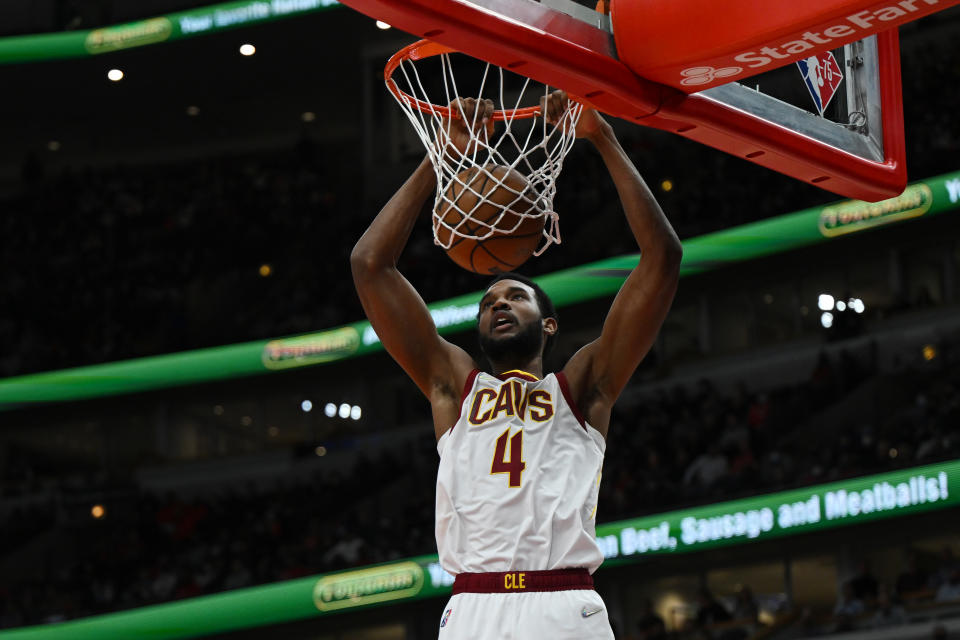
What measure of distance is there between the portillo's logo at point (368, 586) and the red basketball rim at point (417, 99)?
10.6 meters

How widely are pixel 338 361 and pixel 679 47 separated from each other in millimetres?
16649

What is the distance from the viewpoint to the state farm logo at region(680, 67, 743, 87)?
3.53 m

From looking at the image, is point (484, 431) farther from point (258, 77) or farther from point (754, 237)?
point (258, 77)

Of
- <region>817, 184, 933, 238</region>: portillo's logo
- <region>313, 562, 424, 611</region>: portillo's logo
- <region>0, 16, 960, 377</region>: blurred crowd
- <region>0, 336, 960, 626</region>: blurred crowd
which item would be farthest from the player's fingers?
<region>0, 16, 960, 377</region>: blurred crowd

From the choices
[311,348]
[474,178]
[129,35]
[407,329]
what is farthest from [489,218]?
[129,35]

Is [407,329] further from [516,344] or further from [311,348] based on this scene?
[311,348]

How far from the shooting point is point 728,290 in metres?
17.7

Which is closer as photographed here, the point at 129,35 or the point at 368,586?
the point at 368,586

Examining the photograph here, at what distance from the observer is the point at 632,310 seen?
380cm

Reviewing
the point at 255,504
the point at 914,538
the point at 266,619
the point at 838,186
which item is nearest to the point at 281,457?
the point at 255,504

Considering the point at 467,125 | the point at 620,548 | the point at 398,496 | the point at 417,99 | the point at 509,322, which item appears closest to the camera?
the point at 509,322

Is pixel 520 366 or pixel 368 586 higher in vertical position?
pixel 368 586

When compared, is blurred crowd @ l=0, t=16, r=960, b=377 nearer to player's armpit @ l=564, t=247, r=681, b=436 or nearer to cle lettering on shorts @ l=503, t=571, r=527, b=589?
player's armpit @ l=564, t=247, r=681, b=436

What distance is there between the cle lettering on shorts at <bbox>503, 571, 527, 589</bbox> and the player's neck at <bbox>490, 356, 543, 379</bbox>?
0.68 m
